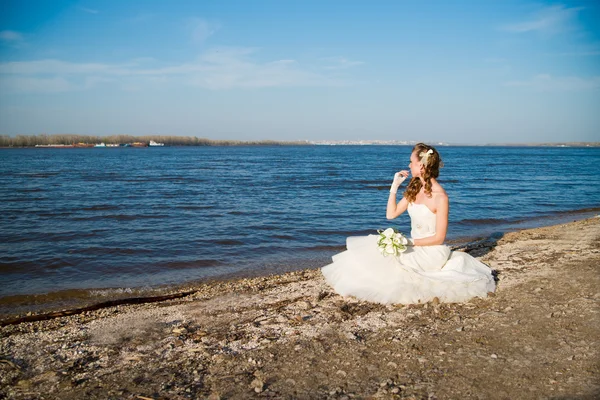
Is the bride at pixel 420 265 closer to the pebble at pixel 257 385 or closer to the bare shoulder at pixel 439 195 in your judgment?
the bare shoulder at pixel 439 195

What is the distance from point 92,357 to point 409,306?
167 inches

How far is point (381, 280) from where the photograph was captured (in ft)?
19.2

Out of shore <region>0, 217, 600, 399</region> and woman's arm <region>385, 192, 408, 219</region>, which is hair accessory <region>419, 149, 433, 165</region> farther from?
shore <region>0, 217, 600, 399</region>

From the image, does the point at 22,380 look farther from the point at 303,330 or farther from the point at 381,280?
the point at 381,280

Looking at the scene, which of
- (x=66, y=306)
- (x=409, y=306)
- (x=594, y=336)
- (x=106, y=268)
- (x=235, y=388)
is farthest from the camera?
(x=106, y=268)

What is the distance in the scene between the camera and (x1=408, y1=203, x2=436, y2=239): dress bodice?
6074 mm

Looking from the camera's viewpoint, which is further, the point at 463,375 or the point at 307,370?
the point at 307,370

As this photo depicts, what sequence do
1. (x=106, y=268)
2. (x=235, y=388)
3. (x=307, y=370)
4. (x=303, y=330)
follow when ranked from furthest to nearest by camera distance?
(x=106, y=268) < (x=303, y=330) < (x=307, y=370) < (x=235, y=388)

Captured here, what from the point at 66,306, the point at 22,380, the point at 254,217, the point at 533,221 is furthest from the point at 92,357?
the point at 533,221

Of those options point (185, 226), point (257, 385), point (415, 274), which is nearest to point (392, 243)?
point (415, 274)

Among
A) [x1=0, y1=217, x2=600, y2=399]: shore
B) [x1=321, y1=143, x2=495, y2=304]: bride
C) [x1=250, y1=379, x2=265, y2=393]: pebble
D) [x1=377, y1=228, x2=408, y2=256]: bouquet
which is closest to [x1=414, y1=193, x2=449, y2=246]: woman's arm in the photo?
[x1=321, y1=143, x2=495, y2=304]: bride

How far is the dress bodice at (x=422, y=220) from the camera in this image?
6.07 meters

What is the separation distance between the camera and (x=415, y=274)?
5.86 m

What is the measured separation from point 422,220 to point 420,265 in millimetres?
700
